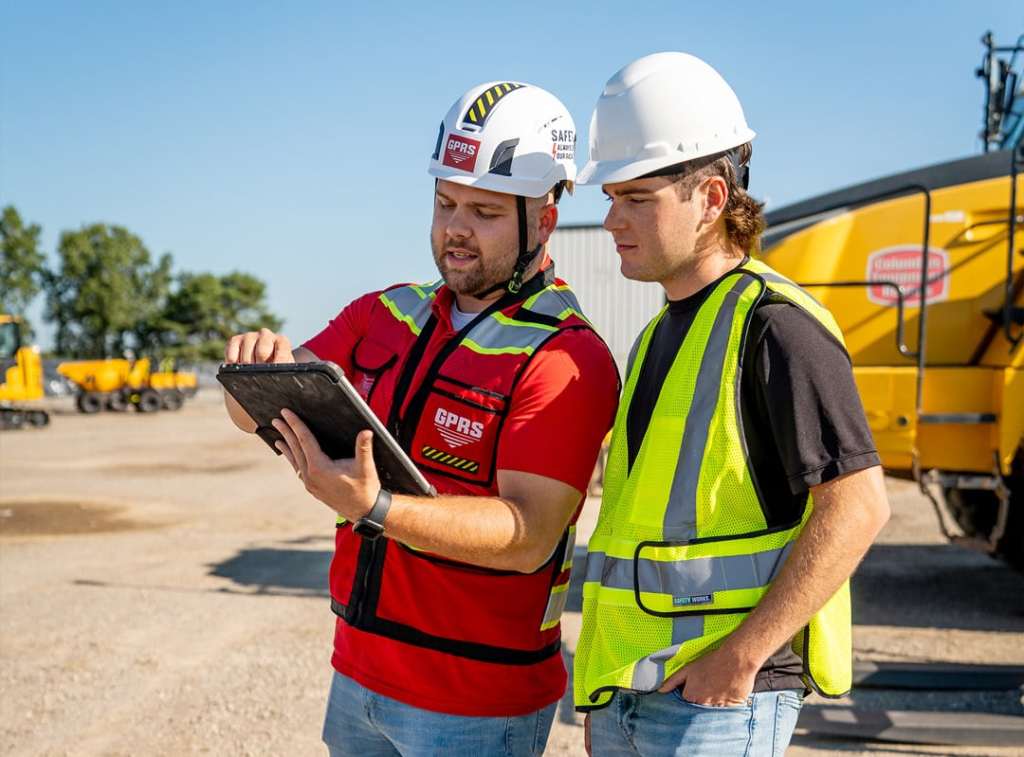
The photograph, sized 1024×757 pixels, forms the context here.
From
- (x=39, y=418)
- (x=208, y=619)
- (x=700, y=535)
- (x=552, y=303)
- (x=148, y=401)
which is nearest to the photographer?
(x=700, y=535)

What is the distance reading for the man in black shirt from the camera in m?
1.63

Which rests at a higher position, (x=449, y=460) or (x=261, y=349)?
(x=261, y=349)

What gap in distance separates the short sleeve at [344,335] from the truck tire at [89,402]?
3000 cm

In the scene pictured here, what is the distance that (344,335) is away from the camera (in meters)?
2.44

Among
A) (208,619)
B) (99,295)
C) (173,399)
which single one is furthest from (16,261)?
(208,619)

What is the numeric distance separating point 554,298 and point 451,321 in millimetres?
256

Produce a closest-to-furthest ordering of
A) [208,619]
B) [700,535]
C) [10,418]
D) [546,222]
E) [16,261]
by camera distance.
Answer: [700,535] < [546,222] < [208,619] < [10,418] < [16,261]

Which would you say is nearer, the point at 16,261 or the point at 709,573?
the point at 709,573

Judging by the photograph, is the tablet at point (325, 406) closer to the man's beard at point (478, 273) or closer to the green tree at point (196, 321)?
the man's beard at point (478, 273)

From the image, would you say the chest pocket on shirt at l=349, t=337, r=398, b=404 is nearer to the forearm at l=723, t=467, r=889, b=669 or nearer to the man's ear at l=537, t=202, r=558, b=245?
the man's ear at l=537, t=202, r=558, b=245

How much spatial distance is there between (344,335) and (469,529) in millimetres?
840

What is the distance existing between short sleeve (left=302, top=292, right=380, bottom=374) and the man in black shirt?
2.60 ft

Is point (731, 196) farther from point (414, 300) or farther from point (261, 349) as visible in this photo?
point (261, 349)

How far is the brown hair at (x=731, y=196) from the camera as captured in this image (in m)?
1.88
